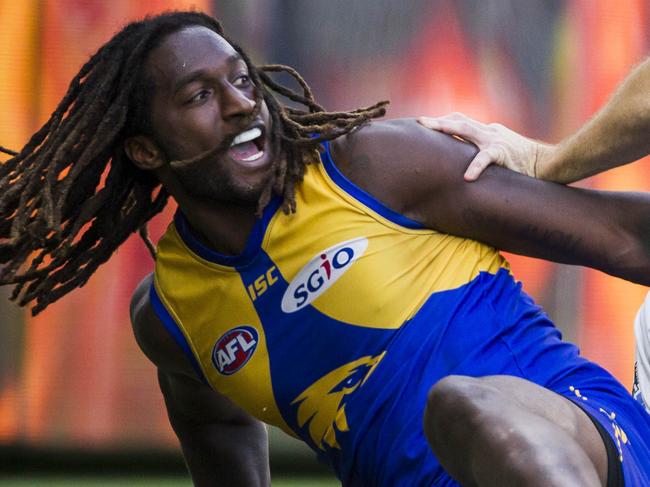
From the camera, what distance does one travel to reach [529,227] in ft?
8.78

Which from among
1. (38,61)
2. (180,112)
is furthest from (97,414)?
(180,112)

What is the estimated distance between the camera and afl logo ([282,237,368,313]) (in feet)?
8.80

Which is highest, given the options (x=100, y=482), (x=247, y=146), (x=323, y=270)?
(x=247, y=146)

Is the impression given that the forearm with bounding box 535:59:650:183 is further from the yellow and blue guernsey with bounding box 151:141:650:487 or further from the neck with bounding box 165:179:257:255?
the neck with bounding box 165:179:257:255

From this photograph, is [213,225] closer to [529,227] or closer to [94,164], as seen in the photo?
[94,164]

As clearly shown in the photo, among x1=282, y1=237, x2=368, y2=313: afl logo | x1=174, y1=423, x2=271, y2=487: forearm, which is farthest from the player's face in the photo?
x1=174, y1=423, x2=271, y2=487: forearm

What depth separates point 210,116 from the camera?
2.76 metres

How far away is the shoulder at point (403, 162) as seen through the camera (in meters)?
2.65

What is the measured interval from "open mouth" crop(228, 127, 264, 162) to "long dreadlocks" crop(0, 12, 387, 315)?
44 millimetres

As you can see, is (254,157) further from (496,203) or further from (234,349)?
(496,203)

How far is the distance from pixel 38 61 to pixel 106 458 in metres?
1.65

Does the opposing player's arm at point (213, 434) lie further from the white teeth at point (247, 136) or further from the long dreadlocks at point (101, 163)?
the white teeth at point (247, 136)

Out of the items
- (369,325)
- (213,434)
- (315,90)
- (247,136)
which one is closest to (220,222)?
(247,136)

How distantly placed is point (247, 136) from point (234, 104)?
8 centimetres
